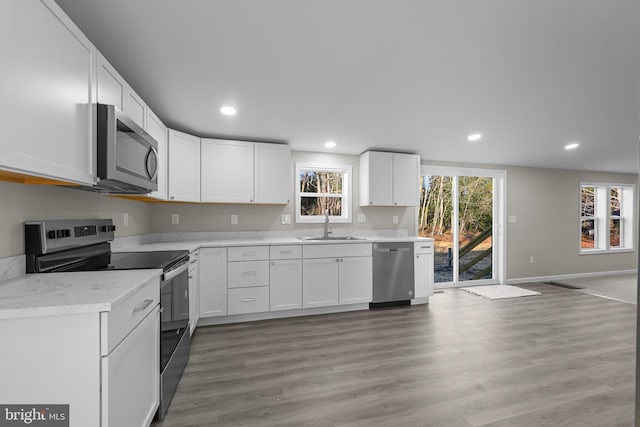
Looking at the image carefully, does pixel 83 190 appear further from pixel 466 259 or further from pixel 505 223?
pixel 505 223

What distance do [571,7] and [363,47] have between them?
1184 millimetres

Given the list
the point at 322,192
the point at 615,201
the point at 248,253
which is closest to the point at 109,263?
the point at 248,253

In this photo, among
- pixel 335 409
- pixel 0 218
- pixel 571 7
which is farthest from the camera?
pixel 335 409

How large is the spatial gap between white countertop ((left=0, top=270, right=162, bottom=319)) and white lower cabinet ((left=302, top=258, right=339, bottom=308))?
207 centimetres

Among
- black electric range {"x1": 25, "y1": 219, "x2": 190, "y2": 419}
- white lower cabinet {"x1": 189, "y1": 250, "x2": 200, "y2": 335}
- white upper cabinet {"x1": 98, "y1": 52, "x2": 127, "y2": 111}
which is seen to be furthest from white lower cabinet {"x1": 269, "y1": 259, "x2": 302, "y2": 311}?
white upper cabinet {"x1": 98, "y1": 52, "x2": 127, "y2": 111}

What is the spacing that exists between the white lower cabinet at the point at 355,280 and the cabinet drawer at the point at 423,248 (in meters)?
0.68

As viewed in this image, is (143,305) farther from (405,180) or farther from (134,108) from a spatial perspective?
(405,180)

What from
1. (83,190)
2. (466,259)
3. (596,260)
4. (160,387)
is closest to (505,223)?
(466,259)

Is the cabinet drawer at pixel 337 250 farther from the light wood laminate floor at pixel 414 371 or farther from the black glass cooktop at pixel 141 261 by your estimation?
the black glass cooktop at pixel 141 261

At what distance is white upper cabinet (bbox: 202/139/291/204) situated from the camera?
344 cm

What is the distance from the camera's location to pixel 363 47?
6.40ft

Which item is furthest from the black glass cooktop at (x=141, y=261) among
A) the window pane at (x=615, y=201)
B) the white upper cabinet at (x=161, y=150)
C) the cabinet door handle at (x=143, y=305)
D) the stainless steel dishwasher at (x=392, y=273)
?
A: the window pane at (x=615, y=201)

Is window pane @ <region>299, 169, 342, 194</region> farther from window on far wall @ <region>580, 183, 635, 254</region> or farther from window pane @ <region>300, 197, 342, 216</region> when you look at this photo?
window on far wall @ <region>580, 183, 635, 254</region>

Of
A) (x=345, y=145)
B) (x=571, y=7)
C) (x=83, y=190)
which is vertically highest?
(x=571, y=7)
